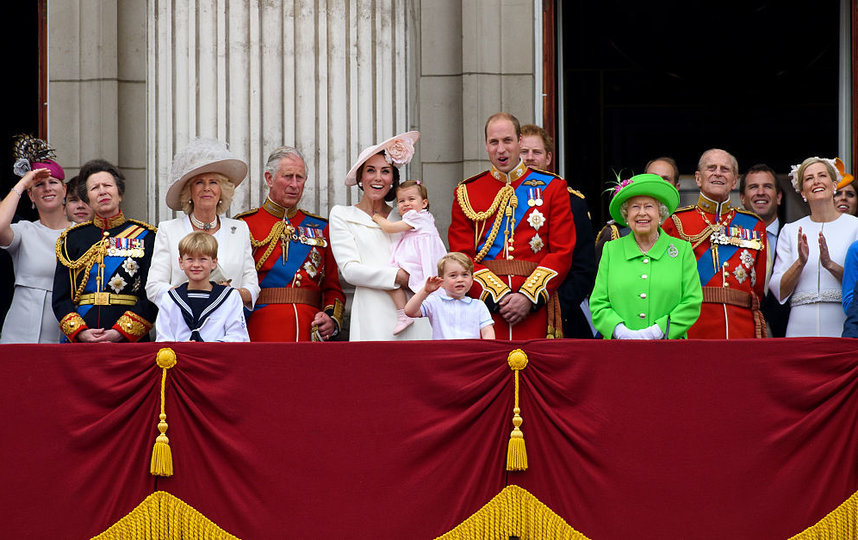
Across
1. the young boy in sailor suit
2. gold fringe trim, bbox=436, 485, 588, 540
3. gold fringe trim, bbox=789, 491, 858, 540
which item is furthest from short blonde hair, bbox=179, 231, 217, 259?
gold fringe trim, bbox=789, 491, 858, 540

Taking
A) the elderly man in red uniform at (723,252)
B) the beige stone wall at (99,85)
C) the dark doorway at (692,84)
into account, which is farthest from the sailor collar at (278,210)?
the dark doorway at (692,84)

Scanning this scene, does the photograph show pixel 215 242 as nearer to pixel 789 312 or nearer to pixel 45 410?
pixel 45 410

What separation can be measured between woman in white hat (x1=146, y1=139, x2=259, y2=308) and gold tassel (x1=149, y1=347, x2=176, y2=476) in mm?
711

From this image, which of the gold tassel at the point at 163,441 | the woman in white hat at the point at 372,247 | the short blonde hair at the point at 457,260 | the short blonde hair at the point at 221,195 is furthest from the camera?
the short blonde hair at the point at 221,195

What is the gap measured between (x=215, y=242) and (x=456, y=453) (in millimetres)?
1684

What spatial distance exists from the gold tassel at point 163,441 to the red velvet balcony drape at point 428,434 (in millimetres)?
41

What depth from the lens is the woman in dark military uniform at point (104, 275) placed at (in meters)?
7.31

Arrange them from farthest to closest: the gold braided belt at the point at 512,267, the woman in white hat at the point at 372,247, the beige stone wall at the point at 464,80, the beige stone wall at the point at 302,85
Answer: the beige stone wall at the point at 464,80, the beige stone wall at the point at 302,85, the gold braided belt at the point at 512,267, the woman in white hat at the point at 372,247

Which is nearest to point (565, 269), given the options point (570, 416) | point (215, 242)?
point (570, 416)

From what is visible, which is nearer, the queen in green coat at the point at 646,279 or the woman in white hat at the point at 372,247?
the queen in green coat at the point at 646,279

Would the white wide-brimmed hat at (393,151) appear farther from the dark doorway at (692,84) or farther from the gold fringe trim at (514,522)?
the dark doorway at (692,84)

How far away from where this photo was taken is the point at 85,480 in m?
6.44

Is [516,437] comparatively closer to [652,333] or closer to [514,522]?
[514,522]

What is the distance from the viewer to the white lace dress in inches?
297
